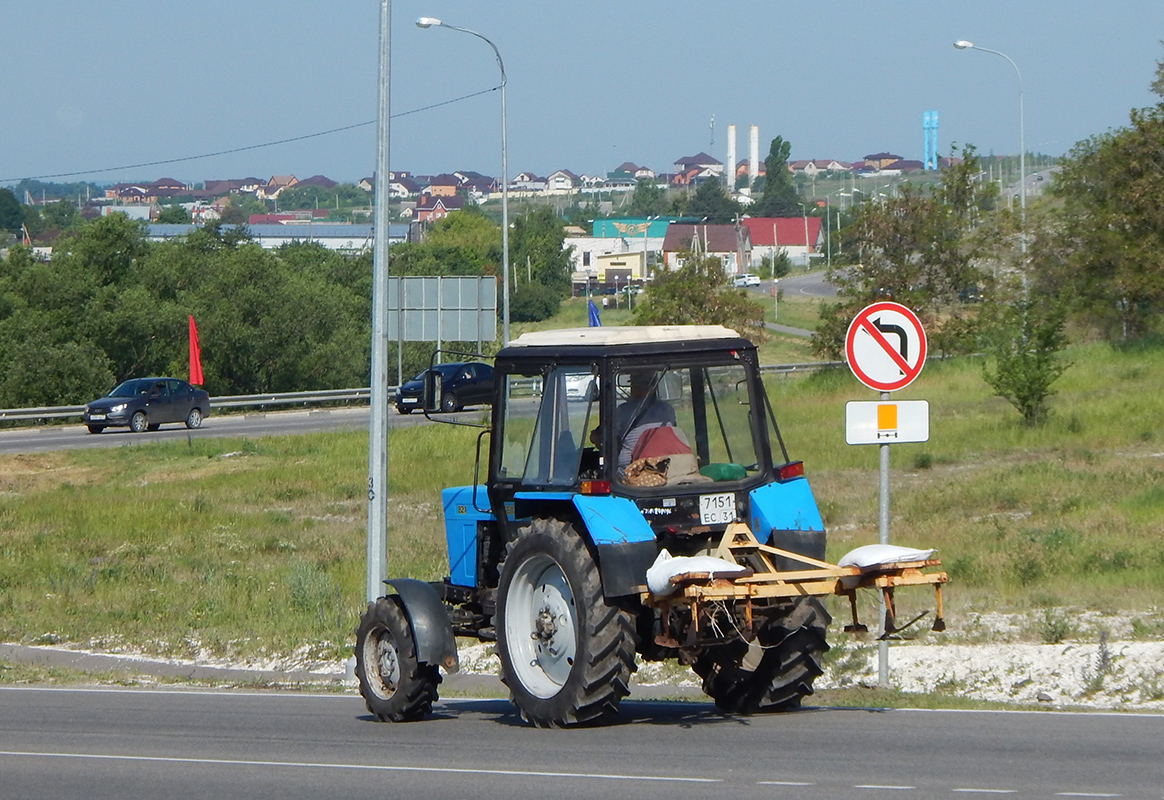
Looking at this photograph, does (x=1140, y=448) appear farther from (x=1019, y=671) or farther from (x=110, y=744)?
(x=110, y=744)

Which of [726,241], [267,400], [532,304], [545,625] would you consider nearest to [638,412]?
[545,625]

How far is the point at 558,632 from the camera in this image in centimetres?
909

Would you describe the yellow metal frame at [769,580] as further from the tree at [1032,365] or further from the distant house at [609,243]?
the distant house at [609,243]

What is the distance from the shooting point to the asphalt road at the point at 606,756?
7.44 metres

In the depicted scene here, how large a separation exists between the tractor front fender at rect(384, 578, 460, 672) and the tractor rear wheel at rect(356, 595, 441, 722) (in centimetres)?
12

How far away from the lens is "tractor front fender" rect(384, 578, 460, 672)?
31.8 ft

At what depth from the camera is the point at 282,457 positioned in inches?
1496

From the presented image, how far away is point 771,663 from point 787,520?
101 centimetres

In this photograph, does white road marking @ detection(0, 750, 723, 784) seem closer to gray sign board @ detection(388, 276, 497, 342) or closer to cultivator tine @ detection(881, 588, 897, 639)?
cultivator tine @ detection(881, 588, 897, 639)

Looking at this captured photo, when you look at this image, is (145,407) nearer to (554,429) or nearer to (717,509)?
(554,429)

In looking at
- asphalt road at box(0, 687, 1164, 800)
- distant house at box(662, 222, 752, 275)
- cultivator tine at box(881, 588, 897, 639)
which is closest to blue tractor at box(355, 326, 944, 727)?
cultivator tine at box(881, 588, 897, 639)

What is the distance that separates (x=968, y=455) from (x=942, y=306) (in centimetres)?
2224

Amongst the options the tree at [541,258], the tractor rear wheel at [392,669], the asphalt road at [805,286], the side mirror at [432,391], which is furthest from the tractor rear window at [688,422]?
the tree at [541,258]

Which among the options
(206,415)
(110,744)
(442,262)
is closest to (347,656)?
(110,744)
